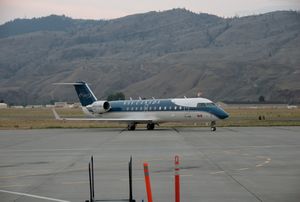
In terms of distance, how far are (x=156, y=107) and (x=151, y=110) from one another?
62cm

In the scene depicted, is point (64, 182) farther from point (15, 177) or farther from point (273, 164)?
point (273, 164)

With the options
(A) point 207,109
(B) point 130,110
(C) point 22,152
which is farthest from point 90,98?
(C) point 22,152

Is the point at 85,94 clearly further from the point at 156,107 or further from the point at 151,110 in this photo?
the point at 156,107

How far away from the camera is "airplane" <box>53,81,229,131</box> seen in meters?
47.1

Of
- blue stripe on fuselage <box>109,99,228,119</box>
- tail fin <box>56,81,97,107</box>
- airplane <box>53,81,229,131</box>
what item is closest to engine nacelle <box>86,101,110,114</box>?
airplane <box>53,81,229,131</box>

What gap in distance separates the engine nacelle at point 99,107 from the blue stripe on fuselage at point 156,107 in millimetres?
552

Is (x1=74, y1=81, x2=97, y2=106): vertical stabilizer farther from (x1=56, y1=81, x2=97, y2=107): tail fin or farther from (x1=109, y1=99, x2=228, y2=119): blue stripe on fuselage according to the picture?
(x1=109, y1=99, x2=228, y2=119): blue stripe on fuselage

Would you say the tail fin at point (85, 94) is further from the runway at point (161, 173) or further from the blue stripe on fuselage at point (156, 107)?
the runway at point (161, 173)

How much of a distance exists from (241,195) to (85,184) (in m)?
4.42

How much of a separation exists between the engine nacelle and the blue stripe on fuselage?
0.55 meters

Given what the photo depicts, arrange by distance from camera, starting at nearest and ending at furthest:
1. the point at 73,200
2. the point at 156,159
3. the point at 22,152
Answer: the point at 73,200, the point at 156,159, the point at 22,152

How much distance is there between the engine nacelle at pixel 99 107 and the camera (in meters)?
53.8

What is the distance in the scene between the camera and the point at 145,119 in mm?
50844

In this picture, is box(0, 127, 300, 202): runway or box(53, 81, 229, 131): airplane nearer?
box(0, 127, 300, 202): runway
